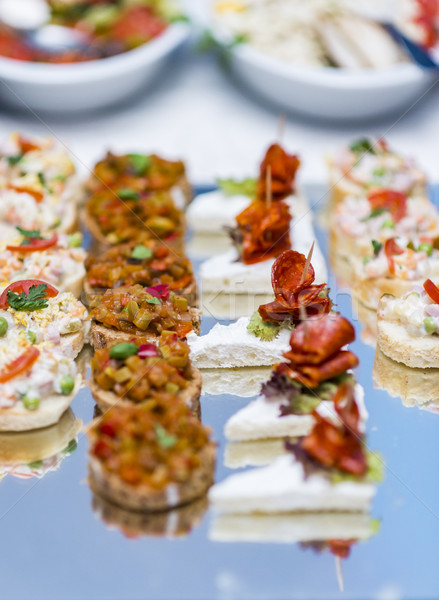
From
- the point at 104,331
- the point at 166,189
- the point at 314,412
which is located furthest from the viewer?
the point at 166,189

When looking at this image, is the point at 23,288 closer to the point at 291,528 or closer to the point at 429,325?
the point at 291,528

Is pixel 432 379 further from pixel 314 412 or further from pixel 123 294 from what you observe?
pixel 123 294

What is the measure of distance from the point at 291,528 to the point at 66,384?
1212 mm

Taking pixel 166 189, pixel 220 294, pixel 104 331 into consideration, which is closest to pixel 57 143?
pixel 166 189

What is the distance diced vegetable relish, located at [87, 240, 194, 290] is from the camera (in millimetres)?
4457

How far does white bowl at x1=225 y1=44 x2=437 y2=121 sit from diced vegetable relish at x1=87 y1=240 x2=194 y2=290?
8.58 feet

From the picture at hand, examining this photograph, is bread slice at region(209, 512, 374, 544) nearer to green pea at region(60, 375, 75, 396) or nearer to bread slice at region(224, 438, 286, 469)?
bread slice at region(224, 438, 286, 469)

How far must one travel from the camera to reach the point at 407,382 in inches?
164

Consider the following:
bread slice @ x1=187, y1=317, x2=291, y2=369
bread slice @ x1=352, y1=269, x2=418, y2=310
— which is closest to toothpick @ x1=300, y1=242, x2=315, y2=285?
bread slice @ x1=187, y1=317, x2=291, y2=369

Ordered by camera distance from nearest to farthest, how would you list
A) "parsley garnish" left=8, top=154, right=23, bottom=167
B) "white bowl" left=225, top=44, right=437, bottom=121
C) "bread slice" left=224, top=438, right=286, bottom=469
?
"bread slice" left=224, top=438, right=286, bottom=469 → "parsley garnish" left=8, top=154, right=23, bottom=167 → "white bowl" left=225, top=44, right=437, bottom=121

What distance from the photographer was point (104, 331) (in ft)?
13.6

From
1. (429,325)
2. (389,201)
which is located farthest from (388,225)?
(429,325)

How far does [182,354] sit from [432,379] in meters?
1.32

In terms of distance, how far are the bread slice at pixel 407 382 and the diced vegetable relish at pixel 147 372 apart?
1.03 m
